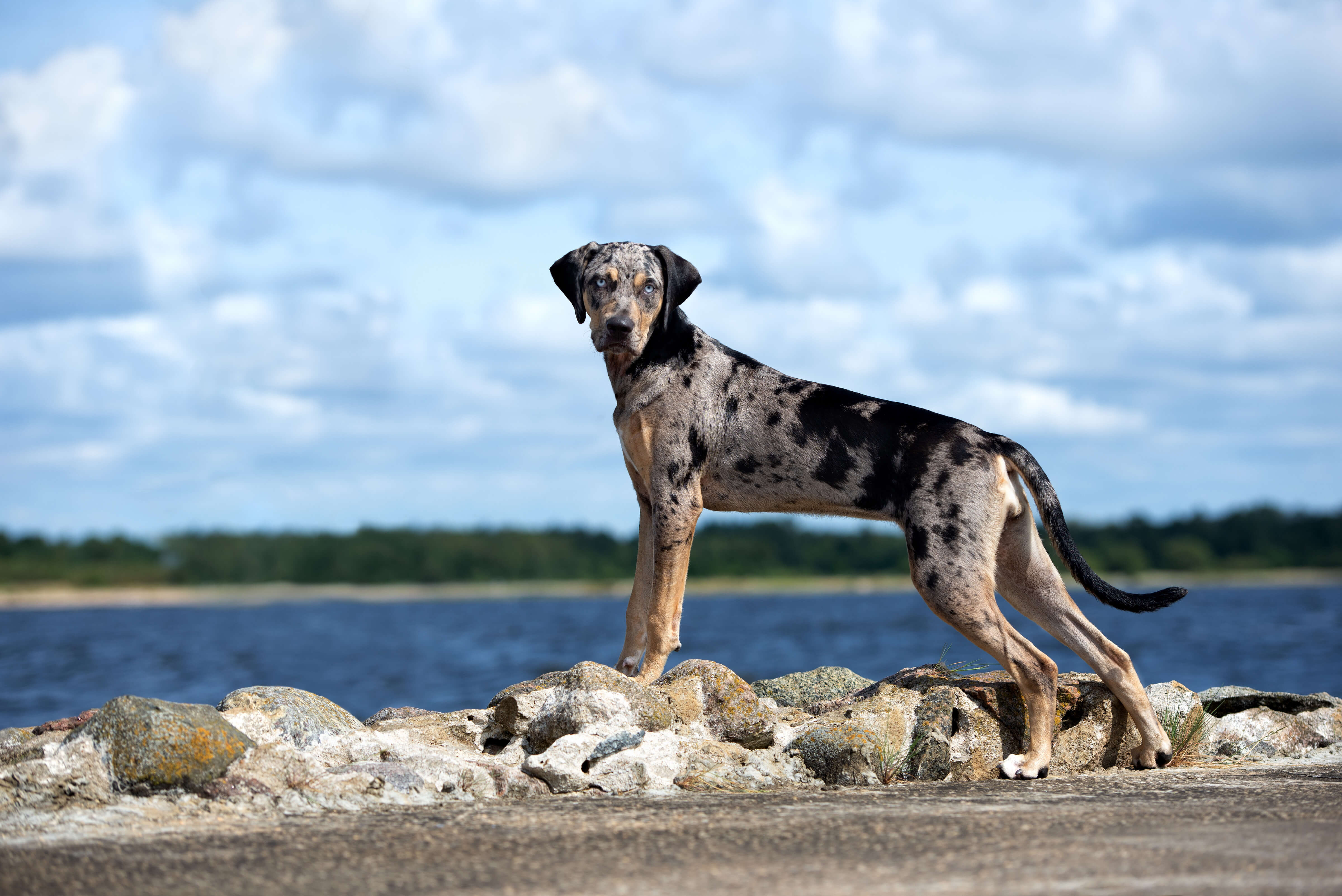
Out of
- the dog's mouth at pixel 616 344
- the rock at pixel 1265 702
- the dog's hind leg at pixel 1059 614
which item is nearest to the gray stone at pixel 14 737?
the dog's mouth at pixel 616 344

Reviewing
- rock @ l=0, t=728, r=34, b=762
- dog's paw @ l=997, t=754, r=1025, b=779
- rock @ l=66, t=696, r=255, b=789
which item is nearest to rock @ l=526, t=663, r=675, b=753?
rock @ l=66, t=696, r=255, b=789

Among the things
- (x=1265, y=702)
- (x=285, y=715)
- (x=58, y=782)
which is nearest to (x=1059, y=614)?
(x=1265, y=702)

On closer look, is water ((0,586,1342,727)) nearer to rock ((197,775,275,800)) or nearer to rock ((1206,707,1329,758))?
rock ((1206,707,1329,758))

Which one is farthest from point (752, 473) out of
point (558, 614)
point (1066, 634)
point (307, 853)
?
point (558, 614)

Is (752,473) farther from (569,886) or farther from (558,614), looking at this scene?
(558,614)

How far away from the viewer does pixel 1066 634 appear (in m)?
8.02

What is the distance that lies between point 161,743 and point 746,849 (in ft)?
10.3

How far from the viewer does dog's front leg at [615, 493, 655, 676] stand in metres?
8.49

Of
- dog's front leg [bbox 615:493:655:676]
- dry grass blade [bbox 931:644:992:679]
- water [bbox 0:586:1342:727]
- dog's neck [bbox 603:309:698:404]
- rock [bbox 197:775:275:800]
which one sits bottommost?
water [bbox 0:586:1342:727]

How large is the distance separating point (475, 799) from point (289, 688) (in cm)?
205

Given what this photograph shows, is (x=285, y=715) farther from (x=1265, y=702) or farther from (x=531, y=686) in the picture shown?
(x=1265, y=702)

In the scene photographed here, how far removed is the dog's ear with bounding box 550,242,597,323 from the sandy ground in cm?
353

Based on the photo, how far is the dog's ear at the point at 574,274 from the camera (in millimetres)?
8680

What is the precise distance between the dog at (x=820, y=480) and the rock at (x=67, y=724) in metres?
3.32
